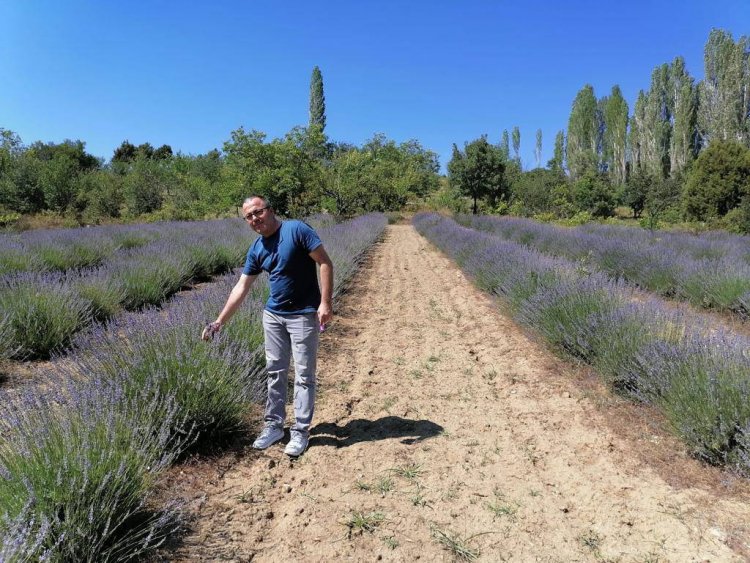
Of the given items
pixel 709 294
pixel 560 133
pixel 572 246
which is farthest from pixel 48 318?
pixel 560 133

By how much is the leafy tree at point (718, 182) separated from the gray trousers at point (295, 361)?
87.1ft

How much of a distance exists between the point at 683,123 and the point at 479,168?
29.2m

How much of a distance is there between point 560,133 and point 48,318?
74.9 m

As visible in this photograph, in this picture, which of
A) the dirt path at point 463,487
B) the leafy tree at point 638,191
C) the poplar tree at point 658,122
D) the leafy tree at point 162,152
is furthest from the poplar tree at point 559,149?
the dirt path at point 463,487

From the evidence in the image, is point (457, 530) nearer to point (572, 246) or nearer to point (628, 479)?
point (628, 479)

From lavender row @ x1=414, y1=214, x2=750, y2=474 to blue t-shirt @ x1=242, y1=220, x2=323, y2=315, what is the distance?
97.6 inches

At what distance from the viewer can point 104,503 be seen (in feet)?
6.03

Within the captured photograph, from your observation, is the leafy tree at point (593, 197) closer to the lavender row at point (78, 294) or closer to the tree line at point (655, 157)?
the tree line at point (655, 157)

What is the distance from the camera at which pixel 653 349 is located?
10.8 feet

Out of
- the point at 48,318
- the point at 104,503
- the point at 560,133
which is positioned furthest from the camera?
the point at 560,133

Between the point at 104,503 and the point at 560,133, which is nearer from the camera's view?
the point at 104,503

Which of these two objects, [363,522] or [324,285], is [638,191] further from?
[363,522]

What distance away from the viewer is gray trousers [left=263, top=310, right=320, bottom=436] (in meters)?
2.93

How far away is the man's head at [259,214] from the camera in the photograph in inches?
114
